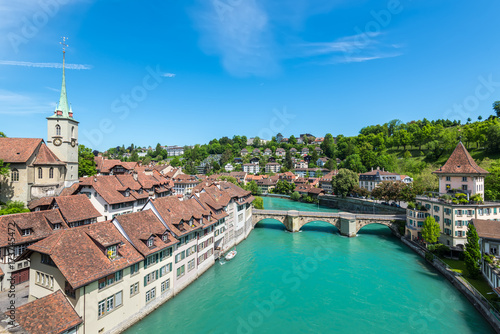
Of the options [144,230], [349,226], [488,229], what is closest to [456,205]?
[488,229]

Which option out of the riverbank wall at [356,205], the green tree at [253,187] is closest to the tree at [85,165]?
the green tree at [253,187]

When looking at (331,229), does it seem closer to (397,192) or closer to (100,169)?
(397,192)

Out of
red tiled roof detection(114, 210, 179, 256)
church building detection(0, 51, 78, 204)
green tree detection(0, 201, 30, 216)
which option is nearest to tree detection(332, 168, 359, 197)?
red tiled roof detection(114, 210, 179, 256)

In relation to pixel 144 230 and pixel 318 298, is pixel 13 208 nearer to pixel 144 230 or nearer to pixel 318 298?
pixel 144 230

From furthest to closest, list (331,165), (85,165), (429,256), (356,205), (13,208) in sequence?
1. (331,165)
2. (356,205)
3. (85,165)
4. (429,256)
5. (13,208)

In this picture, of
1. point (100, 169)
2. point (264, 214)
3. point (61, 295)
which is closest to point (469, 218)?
point (264, 214)

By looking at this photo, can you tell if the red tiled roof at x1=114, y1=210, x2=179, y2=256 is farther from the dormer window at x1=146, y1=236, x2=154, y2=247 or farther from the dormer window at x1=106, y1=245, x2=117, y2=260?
the dormer window at x1=106, y1=245, x2=117, y2=260
